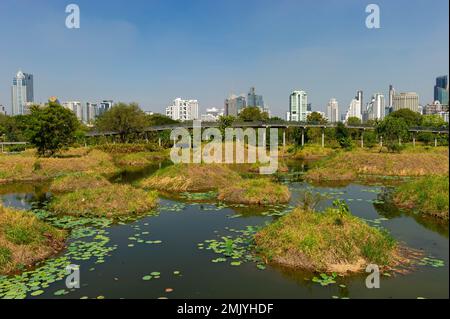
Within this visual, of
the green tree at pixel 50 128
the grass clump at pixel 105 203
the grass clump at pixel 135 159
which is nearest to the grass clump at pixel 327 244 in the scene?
the grass clump at pixel 105 203

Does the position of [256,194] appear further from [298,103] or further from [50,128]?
[298,103]

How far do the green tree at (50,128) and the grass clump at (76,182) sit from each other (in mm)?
13568

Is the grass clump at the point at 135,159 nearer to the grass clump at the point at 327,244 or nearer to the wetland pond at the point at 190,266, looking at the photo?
the wetland pond at the point at 190,266

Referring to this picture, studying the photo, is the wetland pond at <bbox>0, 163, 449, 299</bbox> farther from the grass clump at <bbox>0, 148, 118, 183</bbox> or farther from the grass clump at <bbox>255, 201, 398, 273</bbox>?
the grass clump at <bbox>0, 148, 118, 183</bbox>

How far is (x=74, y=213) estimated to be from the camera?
17.6 meters

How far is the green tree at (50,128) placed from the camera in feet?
120

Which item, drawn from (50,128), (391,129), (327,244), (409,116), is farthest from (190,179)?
(409,116)

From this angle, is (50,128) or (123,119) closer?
(50,128)

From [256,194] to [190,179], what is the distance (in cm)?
635

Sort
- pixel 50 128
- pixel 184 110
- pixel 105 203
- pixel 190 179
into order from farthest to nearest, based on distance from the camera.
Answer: pixel 184 110 < pixel 50 128 < pixel 190 179 < pixel 105 203

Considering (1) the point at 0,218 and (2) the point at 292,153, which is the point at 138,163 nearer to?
(2) the point at 292,153

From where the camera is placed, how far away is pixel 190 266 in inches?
447
